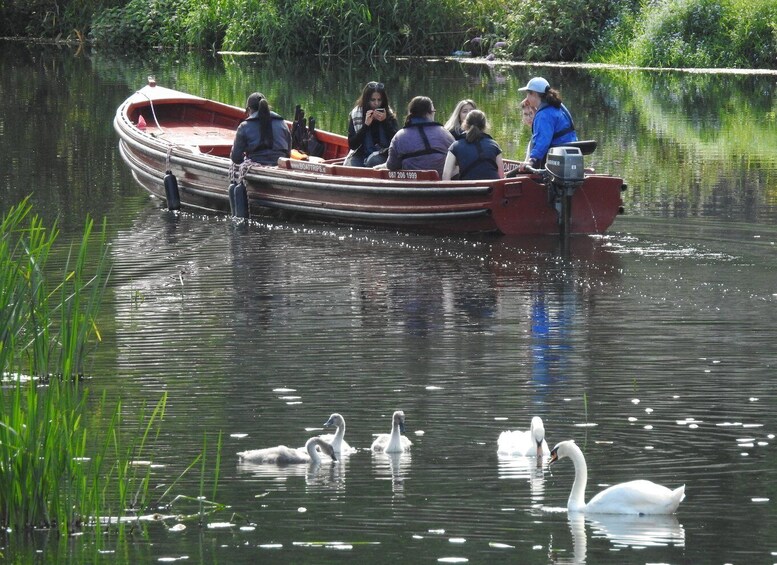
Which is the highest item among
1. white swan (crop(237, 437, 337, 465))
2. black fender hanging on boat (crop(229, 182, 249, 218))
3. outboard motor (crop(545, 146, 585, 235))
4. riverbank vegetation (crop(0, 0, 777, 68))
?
riverbank vegetation (crop(0, 0, 777, 68))

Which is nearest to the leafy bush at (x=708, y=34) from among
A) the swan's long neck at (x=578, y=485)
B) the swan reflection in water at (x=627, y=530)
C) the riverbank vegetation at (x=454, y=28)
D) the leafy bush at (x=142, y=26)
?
Answer: the riverbank vegetation at (x=454, y=28)

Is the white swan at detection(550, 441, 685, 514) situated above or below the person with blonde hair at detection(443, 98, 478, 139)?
below

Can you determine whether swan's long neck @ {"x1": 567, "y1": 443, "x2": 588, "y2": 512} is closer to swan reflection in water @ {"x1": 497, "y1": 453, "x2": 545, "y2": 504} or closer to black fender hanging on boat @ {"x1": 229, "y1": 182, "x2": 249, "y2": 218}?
swan reflection in water @ {"x1": 497, "y1": 453, "x2": 545, "y2": 504}

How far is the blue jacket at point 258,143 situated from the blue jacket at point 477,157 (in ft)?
8.00

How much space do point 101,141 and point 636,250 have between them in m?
10.7

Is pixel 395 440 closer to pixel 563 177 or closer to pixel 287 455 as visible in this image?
pixel 287 455

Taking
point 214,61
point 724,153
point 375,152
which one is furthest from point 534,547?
point 214,61

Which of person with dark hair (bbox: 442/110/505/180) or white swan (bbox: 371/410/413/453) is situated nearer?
white swan (bbox: 371/410/413/453)

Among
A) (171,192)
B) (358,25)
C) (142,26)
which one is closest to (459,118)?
(171,192)

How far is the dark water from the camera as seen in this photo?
640 centimetres

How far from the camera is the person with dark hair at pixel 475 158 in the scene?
1409 centimetres

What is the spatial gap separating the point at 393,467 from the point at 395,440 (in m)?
0.14

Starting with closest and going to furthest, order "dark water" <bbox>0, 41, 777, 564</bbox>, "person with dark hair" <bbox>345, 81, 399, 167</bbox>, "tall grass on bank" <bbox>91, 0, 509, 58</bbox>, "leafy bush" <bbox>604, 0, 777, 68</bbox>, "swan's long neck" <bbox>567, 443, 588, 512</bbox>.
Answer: "dark water" <bbox>0, 41, 777, 564</bbox>
"swan's long neck" <bbox>567, 443, 588, 512</bbox>
"person with dark hair" <bbox>345, 81, 399, 167</bbox>
"leafy bush" <bbox>604, 0, 777, 68</bbox>
"tall grass on bank" <bbox>91, 0, 509, 58</bbox>

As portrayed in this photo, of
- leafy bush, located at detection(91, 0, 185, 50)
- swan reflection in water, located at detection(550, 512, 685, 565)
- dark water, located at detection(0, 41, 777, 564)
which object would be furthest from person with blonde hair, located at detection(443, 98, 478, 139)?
leafy bush, located at detection(91, 0, 185, 50)
